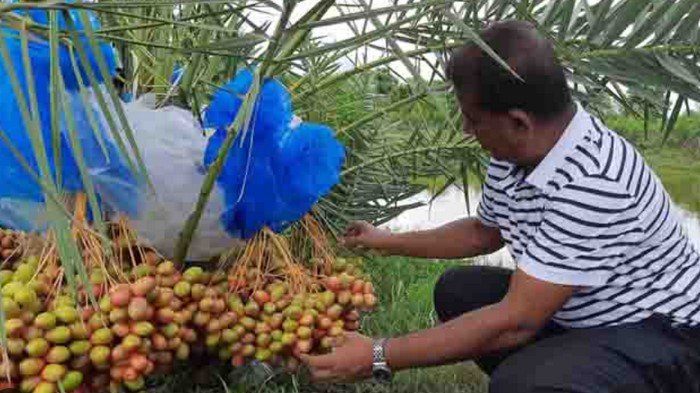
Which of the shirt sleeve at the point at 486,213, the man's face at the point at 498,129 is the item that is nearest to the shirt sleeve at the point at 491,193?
the shirt sleeve at the point at 486,213

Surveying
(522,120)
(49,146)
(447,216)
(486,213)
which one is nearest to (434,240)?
(486,213)

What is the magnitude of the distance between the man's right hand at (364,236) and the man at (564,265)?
368 mm

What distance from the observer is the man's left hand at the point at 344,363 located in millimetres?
1654

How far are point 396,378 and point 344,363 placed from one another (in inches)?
28.0

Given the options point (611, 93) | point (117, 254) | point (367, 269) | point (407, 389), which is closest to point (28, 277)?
point (117, 254)

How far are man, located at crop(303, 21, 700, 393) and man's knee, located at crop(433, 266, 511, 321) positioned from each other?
11.8 inches

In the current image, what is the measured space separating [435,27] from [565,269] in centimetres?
56

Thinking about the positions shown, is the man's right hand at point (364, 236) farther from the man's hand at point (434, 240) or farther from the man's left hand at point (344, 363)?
the man's left hand at point (344, 363)

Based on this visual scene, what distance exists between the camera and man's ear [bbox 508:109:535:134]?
5.21 feet

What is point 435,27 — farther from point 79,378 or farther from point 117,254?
point 79,378

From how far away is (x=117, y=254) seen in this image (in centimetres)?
170

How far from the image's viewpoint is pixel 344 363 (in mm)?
1669

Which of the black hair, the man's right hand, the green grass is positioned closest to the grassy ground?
the man's right hand

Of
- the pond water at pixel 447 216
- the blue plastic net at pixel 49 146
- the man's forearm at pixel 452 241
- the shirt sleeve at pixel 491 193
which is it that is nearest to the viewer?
the blue plastic net at pixel 49 146
